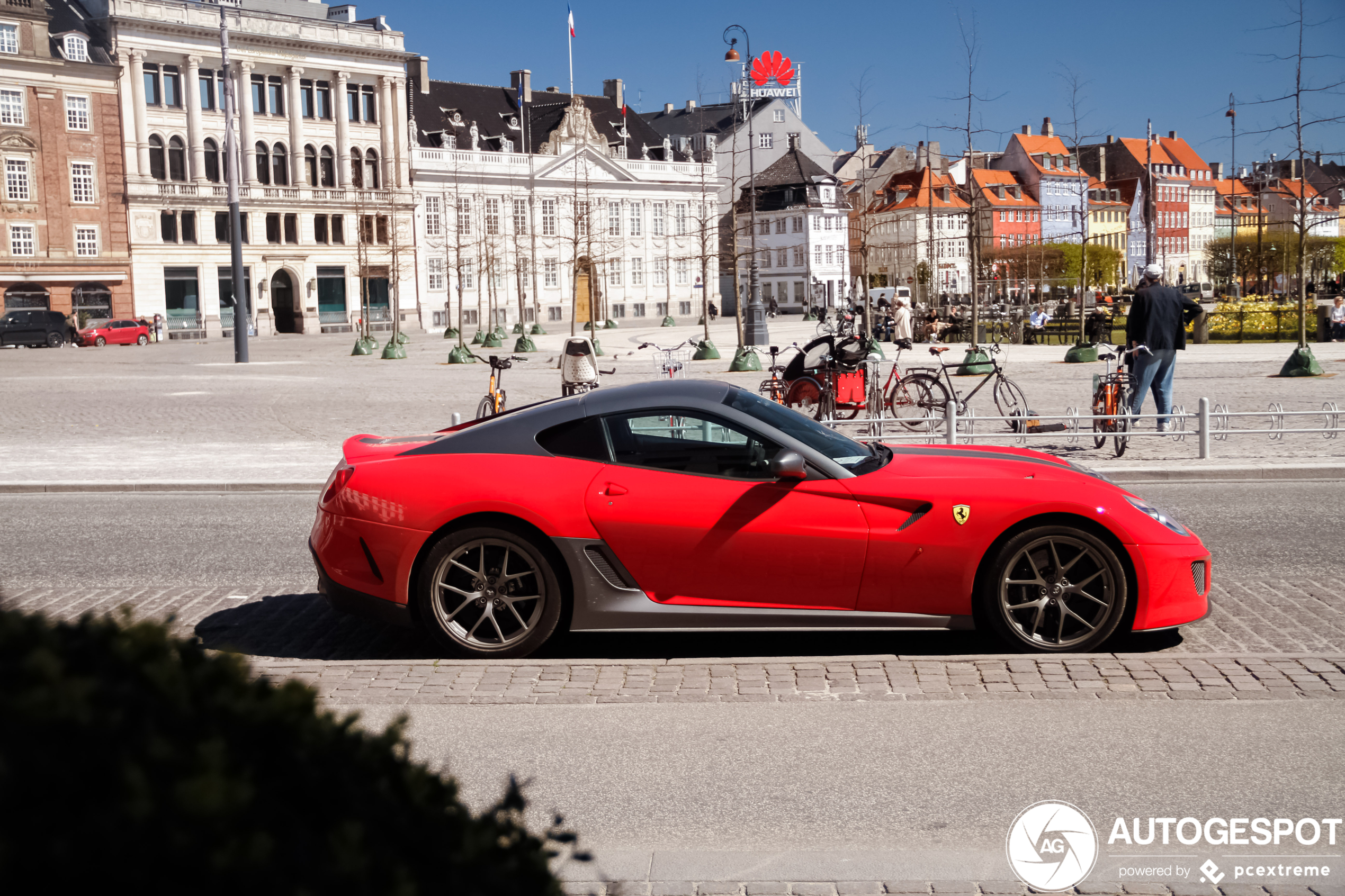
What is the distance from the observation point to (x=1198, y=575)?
6797 mm

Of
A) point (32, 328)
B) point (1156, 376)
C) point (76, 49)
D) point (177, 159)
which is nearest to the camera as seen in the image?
point (1156, 376)

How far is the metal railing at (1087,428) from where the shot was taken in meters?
14.6

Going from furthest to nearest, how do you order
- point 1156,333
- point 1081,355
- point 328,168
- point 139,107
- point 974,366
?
point 328,168
point 139,107
point 1081,355
point 974,366
point 1156,333

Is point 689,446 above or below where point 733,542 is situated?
above

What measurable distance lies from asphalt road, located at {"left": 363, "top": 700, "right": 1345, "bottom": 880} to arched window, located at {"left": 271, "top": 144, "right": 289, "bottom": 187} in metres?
83.5

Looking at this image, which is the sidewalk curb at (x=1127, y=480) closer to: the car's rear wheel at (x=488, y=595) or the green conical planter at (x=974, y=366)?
the car's rear wheel at (x=488, y=595)

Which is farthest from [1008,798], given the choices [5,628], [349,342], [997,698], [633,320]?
[633,320]

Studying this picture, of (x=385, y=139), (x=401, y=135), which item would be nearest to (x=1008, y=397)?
(x=385, y=139)

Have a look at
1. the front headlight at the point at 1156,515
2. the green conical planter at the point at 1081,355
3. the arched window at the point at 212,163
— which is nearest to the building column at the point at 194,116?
the arched window at the point at 212,163

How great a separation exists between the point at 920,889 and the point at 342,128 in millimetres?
88204

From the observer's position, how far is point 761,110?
122 metres

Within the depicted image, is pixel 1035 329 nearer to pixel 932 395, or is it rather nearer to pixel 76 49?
pixel 932 395

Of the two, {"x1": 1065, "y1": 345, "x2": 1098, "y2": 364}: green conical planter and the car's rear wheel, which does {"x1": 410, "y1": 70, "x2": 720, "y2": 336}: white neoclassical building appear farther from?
the car's rear wheel

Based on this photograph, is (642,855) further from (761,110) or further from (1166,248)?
(1166,248)
